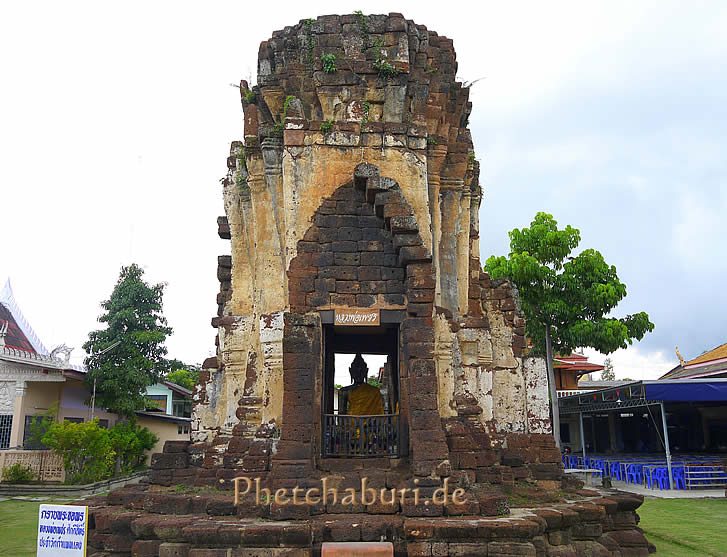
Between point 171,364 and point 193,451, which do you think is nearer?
point 193,451

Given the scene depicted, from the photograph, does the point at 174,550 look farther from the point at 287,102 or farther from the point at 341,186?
the point at 287,102

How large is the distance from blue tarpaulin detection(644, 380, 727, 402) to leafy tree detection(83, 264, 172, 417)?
19.9 m

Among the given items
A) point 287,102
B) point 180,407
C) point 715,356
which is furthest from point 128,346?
point 715,356

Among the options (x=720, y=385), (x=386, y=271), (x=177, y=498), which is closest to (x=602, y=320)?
(x=720, y=385)

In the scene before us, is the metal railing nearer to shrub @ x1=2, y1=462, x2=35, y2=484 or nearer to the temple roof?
shrub @ x1=2, y1=462, x2=35, y2=484

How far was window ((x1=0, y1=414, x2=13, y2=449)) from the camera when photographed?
2214cm

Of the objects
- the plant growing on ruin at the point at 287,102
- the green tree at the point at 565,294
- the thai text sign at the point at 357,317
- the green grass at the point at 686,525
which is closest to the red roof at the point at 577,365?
the green tree at the point at 565,294

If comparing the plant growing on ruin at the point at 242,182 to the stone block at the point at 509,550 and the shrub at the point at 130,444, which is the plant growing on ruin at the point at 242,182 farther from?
the shrub at the point at 130,444

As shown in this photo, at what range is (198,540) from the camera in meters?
6.85

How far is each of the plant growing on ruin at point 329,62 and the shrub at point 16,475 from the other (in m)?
18.9

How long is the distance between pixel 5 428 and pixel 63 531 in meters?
18.7

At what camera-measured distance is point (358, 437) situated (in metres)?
8.53

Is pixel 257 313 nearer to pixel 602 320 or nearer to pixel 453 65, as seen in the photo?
pixel 453 65

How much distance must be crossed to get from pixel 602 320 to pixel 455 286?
12641mm
